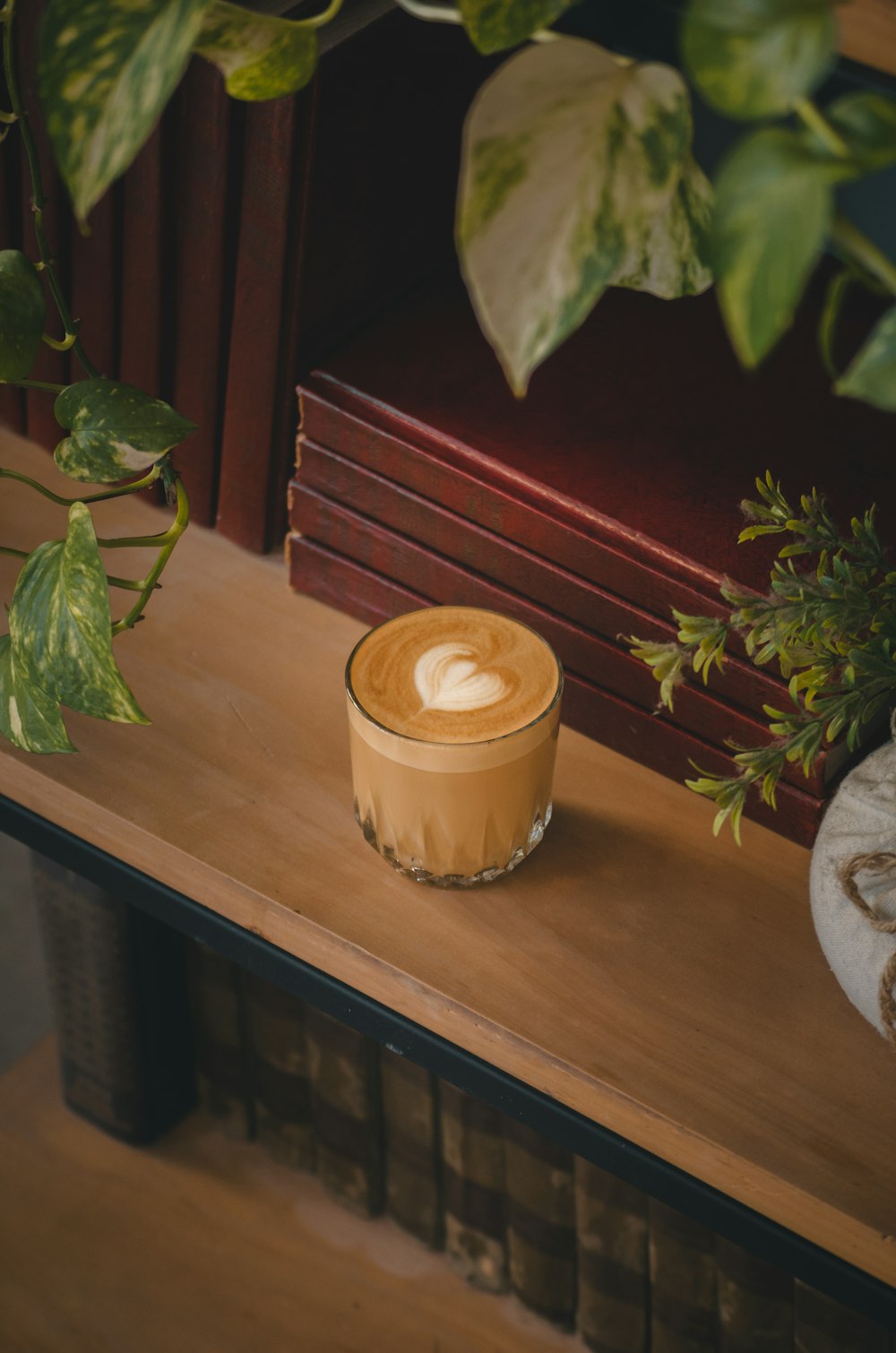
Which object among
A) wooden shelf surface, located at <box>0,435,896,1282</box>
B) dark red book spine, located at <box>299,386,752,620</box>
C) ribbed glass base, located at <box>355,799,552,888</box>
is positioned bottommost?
wooden shelf surface, located at <box>0,435,896,1282</box>

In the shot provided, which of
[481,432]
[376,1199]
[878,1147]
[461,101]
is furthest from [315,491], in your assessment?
[376,1199]

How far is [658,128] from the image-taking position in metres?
0.32

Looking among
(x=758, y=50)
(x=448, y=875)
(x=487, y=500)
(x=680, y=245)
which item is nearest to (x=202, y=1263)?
(x=448, y=875)

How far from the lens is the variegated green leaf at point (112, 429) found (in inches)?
21.6

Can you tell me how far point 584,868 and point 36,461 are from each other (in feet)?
1.32

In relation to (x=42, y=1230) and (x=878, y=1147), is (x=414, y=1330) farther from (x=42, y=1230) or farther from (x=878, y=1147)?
(x=878, y=1147)

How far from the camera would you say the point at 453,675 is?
0.60 meters

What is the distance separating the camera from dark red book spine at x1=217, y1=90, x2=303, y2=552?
0.63 m

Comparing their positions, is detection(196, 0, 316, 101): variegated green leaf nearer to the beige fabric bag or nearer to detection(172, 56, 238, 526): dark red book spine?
detection(172, 56, 238, 526): dark red book spine

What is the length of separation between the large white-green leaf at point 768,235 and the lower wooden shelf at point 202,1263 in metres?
0.82

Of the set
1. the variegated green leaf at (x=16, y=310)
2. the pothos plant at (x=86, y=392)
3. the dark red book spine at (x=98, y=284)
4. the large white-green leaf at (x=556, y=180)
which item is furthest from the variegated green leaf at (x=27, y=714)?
the large white-green leaf at (x=556, y=180)

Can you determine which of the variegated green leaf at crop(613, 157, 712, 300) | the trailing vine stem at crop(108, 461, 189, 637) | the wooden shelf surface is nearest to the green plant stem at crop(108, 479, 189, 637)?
the trailing vine stem at crop(108, 461, 189, 637)

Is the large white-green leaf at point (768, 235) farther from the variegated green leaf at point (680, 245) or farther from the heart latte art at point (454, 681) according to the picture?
the heart latte art at point (454, 681)

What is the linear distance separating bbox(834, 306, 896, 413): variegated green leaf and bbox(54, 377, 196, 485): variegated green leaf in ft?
1.07
